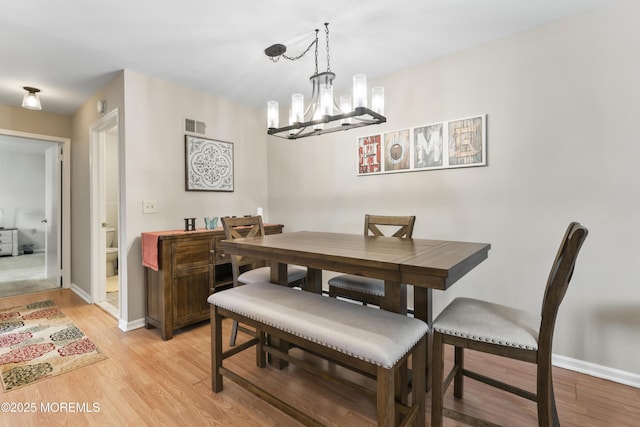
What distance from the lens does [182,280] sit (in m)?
2.68

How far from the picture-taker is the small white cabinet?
643 cm

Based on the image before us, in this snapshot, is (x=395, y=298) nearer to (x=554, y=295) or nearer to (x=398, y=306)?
(x=398, y=306)

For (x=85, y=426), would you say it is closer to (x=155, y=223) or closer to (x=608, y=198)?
(x=155, y=223)

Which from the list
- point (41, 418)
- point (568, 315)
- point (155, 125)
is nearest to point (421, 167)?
point (568, 315)

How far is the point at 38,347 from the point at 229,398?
6.03ft

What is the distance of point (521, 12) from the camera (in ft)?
6.50

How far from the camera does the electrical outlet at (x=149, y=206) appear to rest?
2809 millimetres

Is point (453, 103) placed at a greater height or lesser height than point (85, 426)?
greater

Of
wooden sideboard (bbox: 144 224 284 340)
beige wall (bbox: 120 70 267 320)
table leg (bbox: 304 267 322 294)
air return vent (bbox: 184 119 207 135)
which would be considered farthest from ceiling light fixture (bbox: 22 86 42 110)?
table leg (bbox: 304 267 322 294)

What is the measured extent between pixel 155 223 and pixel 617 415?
361cm

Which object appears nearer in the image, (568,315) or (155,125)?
(568,315)

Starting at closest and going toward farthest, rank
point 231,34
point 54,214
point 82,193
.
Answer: point 231,34 < point 82,193 < point 54,214

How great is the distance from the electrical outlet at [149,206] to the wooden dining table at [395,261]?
4.51ft

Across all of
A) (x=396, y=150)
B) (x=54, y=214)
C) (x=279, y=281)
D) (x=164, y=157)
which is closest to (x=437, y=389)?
(x=279, y=281)
